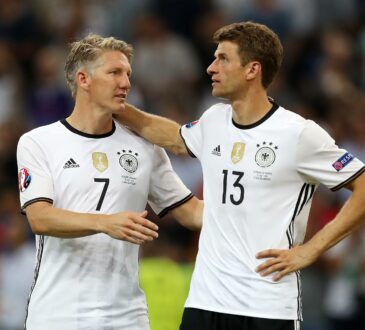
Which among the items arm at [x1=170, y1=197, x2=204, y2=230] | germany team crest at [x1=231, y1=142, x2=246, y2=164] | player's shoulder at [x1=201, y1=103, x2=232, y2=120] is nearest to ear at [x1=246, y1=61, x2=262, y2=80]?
player's shoulder at [x1=201, y1=103, x2=232, y2=120]

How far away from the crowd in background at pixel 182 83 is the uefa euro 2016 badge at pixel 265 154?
398 centimetres

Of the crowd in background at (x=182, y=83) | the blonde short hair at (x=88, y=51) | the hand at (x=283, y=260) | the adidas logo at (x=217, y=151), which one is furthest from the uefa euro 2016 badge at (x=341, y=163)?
the crowd in background at (x=182, y=83)

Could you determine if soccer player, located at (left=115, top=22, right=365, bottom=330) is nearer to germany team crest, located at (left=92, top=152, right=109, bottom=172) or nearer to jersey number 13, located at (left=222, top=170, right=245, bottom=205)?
jersey number 13, located at (left=222, top=170, right=245, bottom=205)

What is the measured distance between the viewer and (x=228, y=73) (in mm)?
6691

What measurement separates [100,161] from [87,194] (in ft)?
0.73

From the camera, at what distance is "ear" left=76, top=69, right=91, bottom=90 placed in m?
6.91

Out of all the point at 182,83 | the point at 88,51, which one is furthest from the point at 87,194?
the point at 182,83

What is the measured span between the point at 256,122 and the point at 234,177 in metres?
0.34

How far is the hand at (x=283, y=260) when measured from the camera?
641cm

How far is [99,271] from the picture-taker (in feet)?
22.2

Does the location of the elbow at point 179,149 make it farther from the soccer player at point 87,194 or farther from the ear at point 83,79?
the ear at point 83,79

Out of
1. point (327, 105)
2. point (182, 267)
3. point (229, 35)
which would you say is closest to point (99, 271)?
point (229, 35)

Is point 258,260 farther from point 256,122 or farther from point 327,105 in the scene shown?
point 327,105

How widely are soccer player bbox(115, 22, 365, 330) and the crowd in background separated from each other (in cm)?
384
